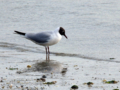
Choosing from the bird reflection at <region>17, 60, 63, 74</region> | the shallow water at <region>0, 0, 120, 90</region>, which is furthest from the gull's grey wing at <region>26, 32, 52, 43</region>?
the bird reflection at <region>17, 60, 63, 74</region>

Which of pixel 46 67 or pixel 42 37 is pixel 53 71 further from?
pixel 42 37

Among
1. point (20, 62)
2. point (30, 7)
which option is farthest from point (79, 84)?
point (30, 7)

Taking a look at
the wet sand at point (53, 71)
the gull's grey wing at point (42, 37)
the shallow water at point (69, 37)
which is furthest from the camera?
the gull's grey wing at point (42, 37)

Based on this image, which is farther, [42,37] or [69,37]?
Answer: [69,37]

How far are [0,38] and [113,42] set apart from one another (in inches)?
129

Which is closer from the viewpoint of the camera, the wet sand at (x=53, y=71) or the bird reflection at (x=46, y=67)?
the wet sand at (x=53, y=71)

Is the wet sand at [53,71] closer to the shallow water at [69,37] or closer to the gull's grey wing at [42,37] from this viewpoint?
the shallow water at [69,37]

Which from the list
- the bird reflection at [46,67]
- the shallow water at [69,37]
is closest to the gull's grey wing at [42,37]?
the shallow water at [69,37]

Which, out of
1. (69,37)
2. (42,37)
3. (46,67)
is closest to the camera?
(46,67)

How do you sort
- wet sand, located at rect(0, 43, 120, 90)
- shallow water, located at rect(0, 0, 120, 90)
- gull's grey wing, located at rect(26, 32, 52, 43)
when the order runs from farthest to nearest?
gull's grey wing, located at rect(26, 32, 52, 43), shallow water, located at rect(0, 0, 120, 90), wet sand, located at rect(0, 43, 120, 90)

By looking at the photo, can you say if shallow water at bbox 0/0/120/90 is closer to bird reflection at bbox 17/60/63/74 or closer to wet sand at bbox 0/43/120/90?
wet sand at bbox 0/43/120/90

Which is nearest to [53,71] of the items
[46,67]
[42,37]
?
[46,67]

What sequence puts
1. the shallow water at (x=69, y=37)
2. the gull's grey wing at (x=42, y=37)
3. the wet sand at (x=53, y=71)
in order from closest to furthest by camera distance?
the wet sand at (x=53, y=71), the shallow water at (x=69, y=37), the gull's grey wing at (x=42, y=37)

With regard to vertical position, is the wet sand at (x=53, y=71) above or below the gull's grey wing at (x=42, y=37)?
below
